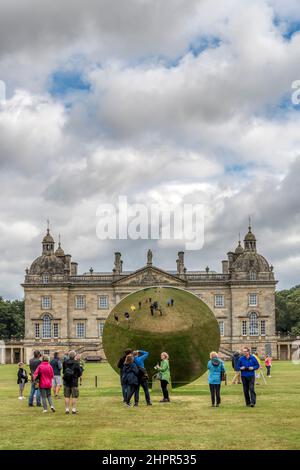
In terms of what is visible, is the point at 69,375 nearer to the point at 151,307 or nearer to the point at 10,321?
the point at 151,307

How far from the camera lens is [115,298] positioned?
8425cm

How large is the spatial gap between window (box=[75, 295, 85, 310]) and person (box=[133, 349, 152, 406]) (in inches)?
2442

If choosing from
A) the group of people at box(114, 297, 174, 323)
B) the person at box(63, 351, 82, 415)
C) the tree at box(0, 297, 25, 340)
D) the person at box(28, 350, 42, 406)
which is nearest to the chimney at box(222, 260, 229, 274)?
the tree at box(0, 297, 25, 340)

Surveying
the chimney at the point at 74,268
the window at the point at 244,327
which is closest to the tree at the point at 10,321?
the chimney at the point at 74,268

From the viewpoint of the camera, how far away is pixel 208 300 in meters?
83.9

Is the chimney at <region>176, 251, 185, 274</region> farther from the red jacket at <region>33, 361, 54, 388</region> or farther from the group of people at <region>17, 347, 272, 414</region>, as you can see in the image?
the red jacket at <region>33, 361, 54, 388</region>

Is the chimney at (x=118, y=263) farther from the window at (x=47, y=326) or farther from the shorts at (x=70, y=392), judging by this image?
the shorts at (x=70, y=392)

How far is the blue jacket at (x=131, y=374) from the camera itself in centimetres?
2097

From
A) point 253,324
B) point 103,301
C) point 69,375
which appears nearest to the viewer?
point 69,375

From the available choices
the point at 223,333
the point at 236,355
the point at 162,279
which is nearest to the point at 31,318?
the point at 162,279

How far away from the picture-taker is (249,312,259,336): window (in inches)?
3254

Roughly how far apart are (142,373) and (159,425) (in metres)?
4.99

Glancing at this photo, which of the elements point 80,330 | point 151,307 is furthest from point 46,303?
point 151,307

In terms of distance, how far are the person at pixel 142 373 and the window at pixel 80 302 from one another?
62.0m
